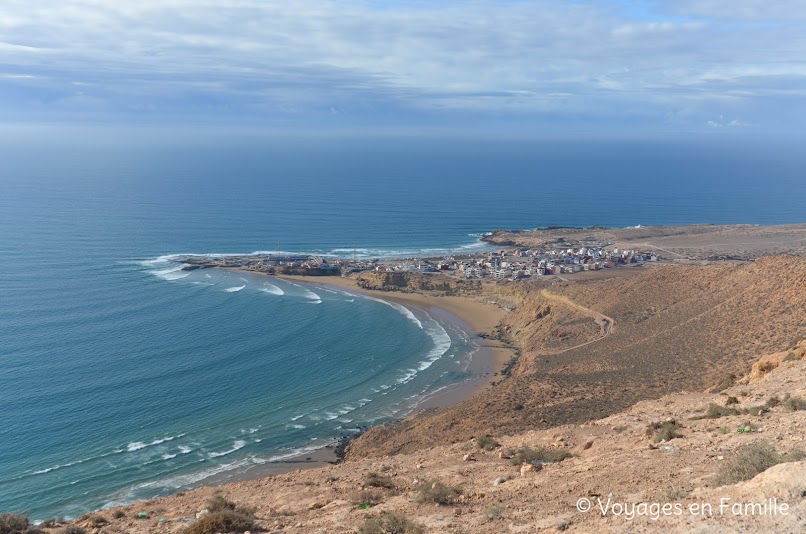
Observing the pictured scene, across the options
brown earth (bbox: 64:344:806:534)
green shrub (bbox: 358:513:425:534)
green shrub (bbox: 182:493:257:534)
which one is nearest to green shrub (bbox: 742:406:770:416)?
brown earth (bbox: 64:344:806:534)

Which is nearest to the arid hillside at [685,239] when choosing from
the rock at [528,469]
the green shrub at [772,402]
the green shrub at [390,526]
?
the green shrub at [772,402]

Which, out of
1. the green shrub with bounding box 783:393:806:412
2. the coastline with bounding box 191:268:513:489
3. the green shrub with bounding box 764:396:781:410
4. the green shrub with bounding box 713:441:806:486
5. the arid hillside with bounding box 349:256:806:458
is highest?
the green shrub with bounding box 713:441:806:486

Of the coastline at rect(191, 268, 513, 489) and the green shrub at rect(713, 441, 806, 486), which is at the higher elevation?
the green shrub at rect(713, 441, 806, 486)

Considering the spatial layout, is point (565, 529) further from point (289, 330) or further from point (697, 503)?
point (289, 330)

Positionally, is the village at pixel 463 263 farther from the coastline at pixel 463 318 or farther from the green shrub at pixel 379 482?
the green shrub at pixel 379 482

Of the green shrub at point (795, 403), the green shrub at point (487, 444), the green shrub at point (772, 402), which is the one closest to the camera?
the green shrub at point (795, 403)

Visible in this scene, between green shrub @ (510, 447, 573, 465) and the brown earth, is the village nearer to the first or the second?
the brown earth

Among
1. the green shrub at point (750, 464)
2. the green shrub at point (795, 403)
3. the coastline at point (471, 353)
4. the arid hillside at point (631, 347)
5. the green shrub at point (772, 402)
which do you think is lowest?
the coastline at point (471, 353)
